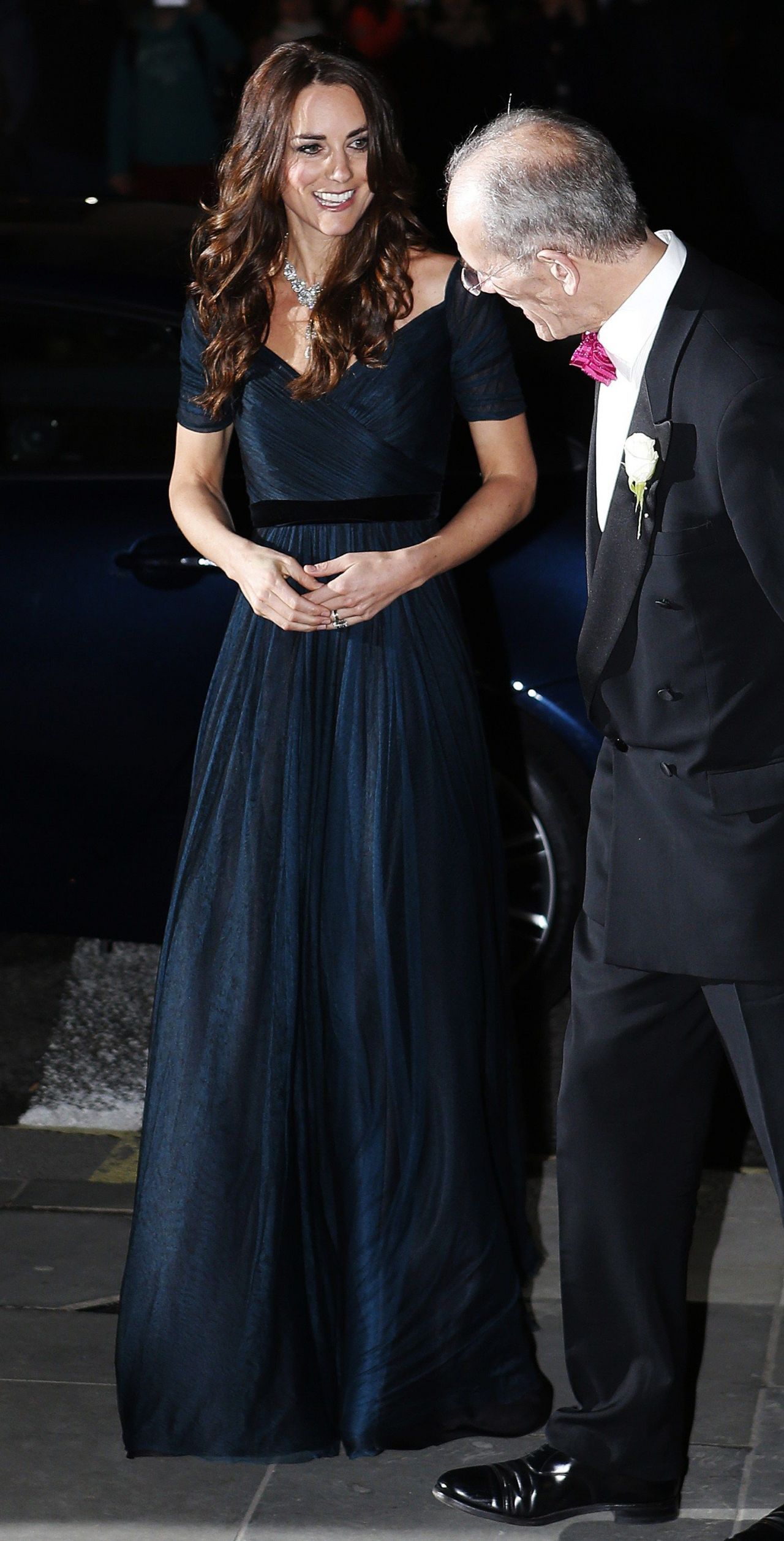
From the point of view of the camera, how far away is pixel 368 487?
3.14 metres

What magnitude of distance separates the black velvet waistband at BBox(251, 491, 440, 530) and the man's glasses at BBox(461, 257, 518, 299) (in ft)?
1.66

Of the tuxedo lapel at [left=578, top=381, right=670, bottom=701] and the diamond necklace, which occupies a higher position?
the diamond necklace

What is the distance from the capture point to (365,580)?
304 centimetres

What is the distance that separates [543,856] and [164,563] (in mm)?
1117

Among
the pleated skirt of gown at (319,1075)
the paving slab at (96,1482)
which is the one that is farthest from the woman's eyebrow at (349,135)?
the paving slab at (96,1482)

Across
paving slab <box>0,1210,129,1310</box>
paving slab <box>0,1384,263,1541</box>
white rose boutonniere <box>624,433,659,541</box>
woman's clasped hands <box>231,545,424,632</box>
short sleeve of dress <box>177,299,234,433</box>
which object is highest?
white rose boutonniere <box>624,433,659,541</box>

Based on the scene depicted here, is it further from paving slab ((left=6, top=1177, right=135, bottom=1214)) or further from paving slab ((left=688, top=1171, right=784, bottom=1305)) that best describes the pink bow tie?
paving slab ((left=6, top=1177, right=135, bottom=1214))

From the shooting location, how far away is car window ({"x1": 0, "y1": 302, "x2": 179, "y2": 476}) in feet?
15.5

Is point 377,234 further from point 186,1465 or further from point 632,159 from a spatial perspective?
point 632,159

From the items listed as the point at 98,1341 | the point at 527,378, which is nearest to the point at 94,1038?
the point at 98,1341

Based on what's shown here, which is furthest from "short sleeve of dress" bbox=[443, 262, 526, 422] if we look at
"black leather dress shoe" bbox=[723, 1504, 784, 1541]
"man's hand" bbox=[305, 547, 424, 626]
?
"black leather dress shoe" bbox=[723, 1504, 784, 1541]

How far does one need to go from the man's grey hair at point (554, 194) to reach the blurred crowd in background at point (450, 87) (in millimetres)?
7448

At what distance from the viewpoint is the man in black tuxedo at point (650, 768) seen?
2.50 metres

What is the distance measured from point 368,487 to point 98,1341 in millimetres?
1525
